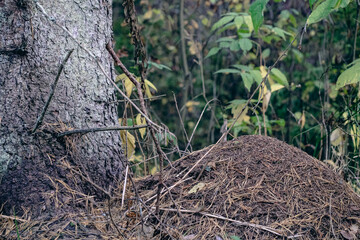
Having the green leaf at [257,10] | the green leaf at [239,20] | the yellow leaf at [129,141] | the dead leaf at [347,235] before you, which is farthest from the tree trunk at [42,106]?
the green leaf at [239,20]

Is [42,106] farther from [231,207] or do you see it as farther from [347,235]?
[347,235]

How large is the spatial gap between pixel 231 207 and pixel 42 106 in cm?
117

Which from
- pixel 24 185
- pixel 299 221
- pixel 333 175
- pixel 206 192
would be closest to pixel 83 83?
A: pixel 24 185

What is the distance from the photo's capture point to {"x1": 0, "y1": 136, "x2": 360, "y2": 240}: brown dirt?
5.42 ft

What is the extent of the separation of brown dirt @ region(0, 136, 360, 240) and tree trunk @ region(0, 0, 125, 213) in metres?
0.14

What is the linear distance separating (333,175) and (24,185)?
5.94 ft

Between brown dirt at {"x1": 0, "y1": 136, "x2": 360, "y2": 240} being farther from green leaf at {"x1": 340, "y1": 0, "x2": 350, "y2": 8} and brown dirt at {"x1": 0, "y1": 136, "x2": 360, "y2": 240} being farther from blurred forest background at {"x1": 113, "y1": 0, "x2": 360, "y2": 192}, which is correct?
blurred forest background at {"x1": 113, "y1": 0, "x2": 360, "y2": 192}

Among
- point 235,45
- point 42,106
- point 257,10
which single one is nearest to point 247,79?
point 235,45

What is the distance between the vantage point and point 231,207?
1.77 metres

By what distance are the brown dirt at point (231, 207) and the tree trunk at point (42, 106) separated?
0.48 ft

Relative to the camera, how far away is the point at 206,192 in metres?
1.85

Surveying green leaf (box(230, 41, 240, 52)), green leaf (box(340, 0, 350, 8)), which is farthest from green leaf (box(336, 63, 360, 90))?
green leaf (box(230, 41, 240, 52))

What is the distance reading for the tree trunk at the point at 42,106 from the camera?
179 cm

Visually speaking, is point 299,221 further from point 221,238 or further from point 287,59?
point 287,59
